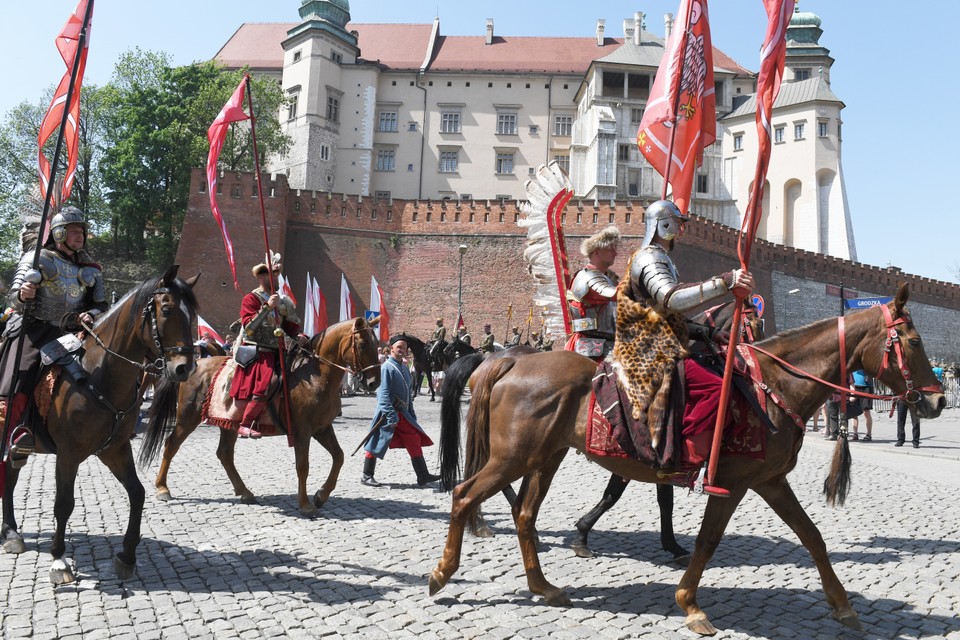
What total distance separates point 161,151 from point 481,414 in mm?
43320

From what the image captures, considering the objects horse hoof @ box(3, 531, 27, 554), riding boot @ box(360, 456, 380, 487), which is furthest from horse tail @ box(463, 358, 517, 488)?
riding boot @ box(360, 456, 380, 487)

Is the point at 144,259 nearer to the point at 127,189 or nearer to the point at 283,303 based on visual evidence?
the point at 127,189

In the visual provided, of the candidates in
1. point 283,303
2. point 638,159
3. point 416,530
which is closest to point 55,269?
point 283,303

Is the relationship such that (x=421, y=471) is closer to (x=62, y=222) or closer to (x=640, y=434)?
(x=62, y=222)

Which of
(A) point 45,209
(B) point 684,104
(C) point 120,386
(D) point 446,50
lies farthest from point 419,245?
(C) point 120,386

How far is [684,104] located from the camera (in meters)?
9.16

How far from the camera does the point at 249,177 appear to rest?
133ft

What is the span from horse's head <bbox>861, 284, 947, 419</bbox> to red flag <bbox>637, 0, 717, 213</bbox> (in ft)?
13.4

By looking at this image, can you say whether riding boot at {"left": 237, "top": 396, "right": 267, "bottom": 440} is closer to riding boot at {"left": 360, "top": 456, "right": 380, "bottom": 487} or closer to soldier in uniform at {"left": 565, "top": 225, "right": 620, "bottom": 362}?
riding boot at {"left": 360, "top": 456, "right": 380, "bottom": 487}

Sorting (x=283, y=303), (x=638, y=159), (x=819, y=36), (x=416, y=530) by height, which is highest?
(x=819, y=36)

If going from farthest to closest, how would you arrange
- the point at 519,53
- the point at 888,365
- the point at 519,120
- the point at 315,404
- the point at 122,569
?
1. the point at 519,53
2. the point at 519,120
3. the point at 315,404
4. the point at 122,569
5. the point at 888,365

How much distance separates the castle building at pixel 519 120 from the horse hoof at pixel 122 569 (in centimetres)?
5467

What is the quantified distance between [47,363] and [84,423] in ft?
1.96

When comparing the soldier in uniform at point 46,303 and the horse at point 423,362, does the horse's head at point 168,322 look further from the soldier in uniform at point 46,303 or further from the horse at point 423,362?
the horse at point 423,362
